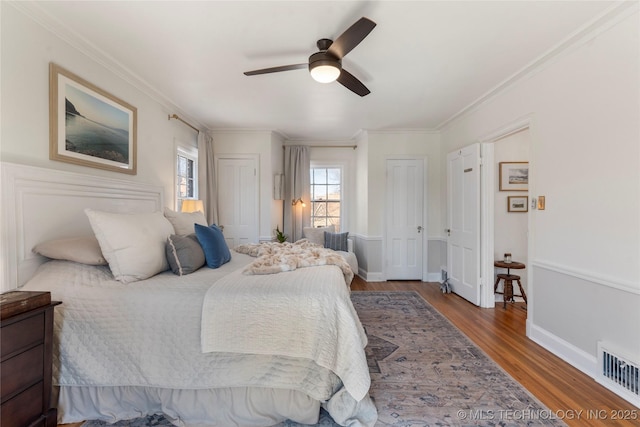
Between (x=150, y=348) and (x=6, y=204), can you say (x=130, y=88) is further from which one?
(x=150, y=348)

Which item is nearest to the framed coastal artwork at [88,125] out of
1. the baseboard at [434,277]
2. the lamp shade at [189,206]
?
the lamp shade at [189,206]

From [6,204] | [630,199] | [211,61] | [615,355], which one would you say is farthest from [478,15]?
[6,204]

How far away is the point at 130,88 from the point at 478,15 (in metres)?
3.05

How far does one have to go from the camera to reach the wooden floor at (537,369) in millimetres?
1681

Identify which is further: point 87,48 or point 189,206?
point 189,206

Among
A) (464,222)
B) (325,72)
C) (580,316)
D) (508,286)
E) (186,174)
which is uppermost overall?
(325,72)

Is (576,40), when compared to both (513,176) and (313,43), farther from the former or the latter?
(513,176)

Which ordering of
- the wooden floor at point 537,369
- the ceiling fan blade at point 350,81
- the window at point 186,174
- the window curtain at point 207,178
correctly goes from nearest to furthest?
the wooden floor at point 537,369
the ceiling fan blade at point 350,81
the window at point 186,174
the window curtain at point 207,178

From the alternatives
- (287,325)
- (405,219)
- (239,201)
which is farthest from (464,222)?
(239,201)

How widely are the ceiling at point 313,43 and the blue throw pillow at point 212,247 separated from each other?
1.48 metres

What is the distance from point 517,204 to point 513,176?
0.39 m

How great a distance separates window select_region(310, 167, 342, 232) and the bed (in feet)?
12.9

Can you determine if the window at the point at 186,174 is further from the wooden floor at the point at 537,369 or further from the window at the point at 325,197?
the wooden floor at the point at 537,369

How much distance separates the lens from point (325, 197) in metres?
5.61
